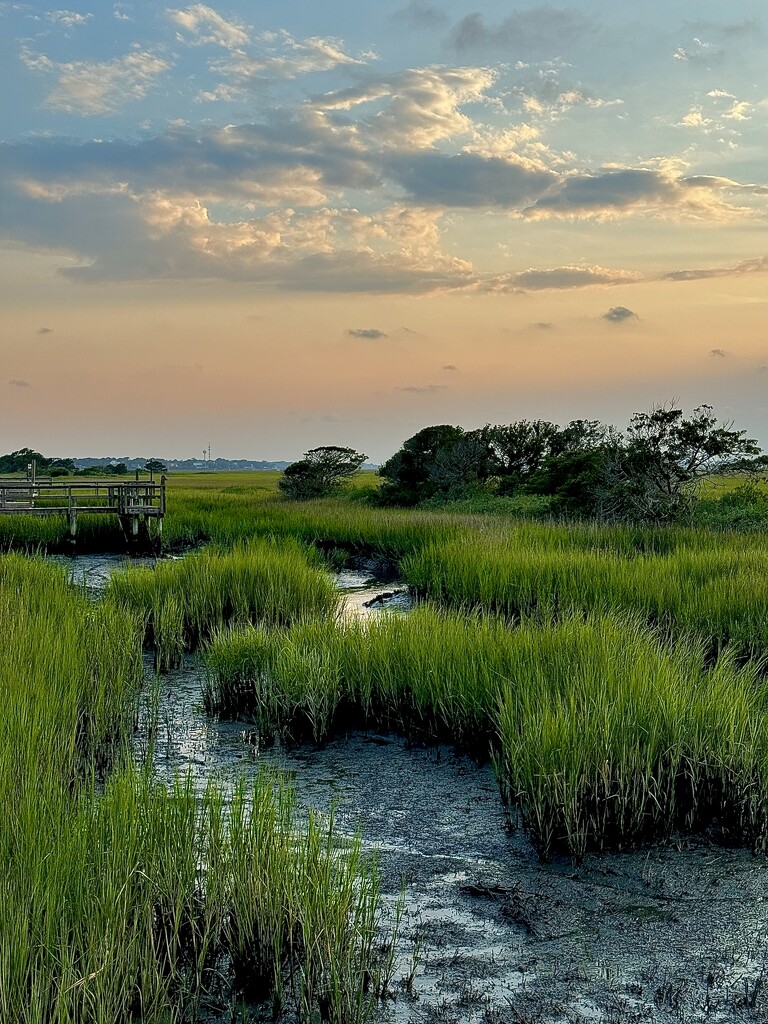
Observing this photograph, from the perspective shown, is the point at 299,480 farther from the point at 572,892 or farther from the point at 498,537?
the point at 572,892

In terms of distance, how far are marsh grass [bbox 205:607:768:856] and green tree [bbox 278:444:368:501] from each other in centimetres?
3030

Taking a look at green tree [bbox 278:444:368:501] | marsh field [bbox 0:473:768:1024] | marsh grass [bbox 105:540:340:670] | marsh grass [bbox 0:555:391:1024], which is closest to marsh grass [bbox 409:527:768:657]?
marsh field [bbox 0:473:768:1024]

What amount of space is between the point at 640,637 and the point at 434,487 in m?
27.3

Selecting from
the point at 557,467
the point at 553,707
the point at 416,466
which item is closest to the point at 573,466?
the point at 557,467

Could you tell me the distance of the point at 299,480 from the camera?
40219 mm

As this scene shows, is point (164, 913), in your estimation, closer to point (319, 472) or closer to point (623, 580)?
point (623, 580)

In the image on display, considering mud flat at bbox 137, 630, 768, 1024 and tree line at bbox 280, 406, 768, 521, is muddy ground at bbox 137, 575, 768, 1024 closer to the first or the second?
mud flat at bbox 137, 630, 768, 1024

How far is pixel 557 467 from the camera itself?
92.7ft

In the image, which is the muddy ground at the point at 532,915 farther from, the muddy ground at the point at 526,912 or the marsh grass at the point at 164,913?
the marsh grass at the point at 164,913

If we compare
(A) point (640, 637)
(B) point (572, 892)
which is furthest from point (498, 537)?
(B) point (572, 892)

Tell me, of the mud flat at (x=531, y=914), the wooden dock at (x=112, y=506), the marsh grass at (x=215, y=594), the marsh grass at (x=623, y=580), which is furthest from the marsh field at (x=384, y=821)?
the wooden dock at (x=112, y=506)

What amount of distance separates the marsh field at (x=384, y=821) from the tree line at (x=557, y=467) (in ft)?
30.5

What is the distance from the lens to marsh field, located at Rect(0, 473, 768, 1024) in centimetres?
358

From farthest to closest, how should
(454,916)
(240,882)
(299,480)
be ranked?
(299,480) → (454,916) → (240,882)
